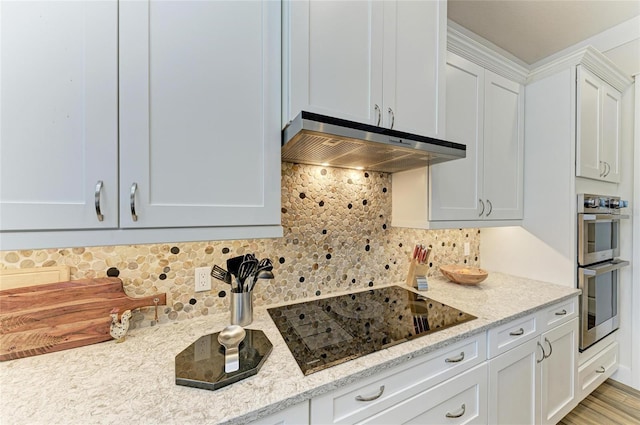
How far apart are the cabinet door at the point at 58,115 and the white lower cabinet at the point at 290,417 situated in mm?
701

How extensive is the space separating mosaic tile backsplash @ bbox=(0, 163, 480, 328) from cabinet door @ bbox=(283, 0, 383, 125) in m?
0.42

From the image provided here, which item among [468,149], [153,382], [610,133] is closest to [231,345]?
[153,382]

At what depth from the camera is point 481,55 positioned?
1.63 metres

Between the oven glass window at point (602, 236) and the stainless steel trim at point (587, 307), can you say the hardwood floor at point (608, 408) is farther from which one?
the oven glass window at point (602, 236)

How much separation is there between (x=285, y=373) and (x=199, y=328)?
49 centimetres

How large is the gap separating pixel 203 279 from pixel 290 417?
69cm

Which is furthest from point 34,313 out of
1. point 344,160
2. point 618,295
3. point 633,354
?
point 633,354

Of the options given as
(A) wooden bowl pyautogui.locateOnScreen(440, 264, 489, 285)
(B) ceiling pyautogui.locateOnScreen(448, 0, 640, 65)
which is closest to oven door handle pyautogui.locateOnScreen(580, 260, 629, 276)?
(A) wooden bowl pyautogui.locateOnScreen(440, 264, 489, 285)

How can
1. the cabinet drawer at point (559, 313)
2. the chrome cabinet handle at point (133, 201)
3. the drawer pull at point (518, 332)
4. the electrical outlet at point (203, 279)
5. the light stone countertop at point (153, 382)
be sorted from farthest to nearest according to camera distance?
the cabinet drawer at point (559, 313)
the drawer pull at point (518, 332)
the electrical outlet at point (203, 279)
the chrome cabinet handle at point (133, 201)
the light stone countertop at point (153, 382)

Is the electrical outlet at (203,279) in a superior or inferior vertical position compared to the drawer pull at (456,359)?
superior

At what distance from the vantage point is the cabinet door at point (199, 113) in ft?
2.59

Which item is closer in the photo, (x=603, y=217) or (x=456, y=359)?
(x=456, y=359)

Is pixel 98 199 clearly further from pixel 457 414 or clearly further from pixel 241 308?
pixel 457 414

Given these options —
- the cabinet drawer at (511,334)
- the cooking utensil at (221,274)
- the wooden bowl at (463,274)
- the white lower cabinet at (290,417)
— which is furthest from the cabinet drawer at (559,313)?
the cooking utensil at (221,274)
